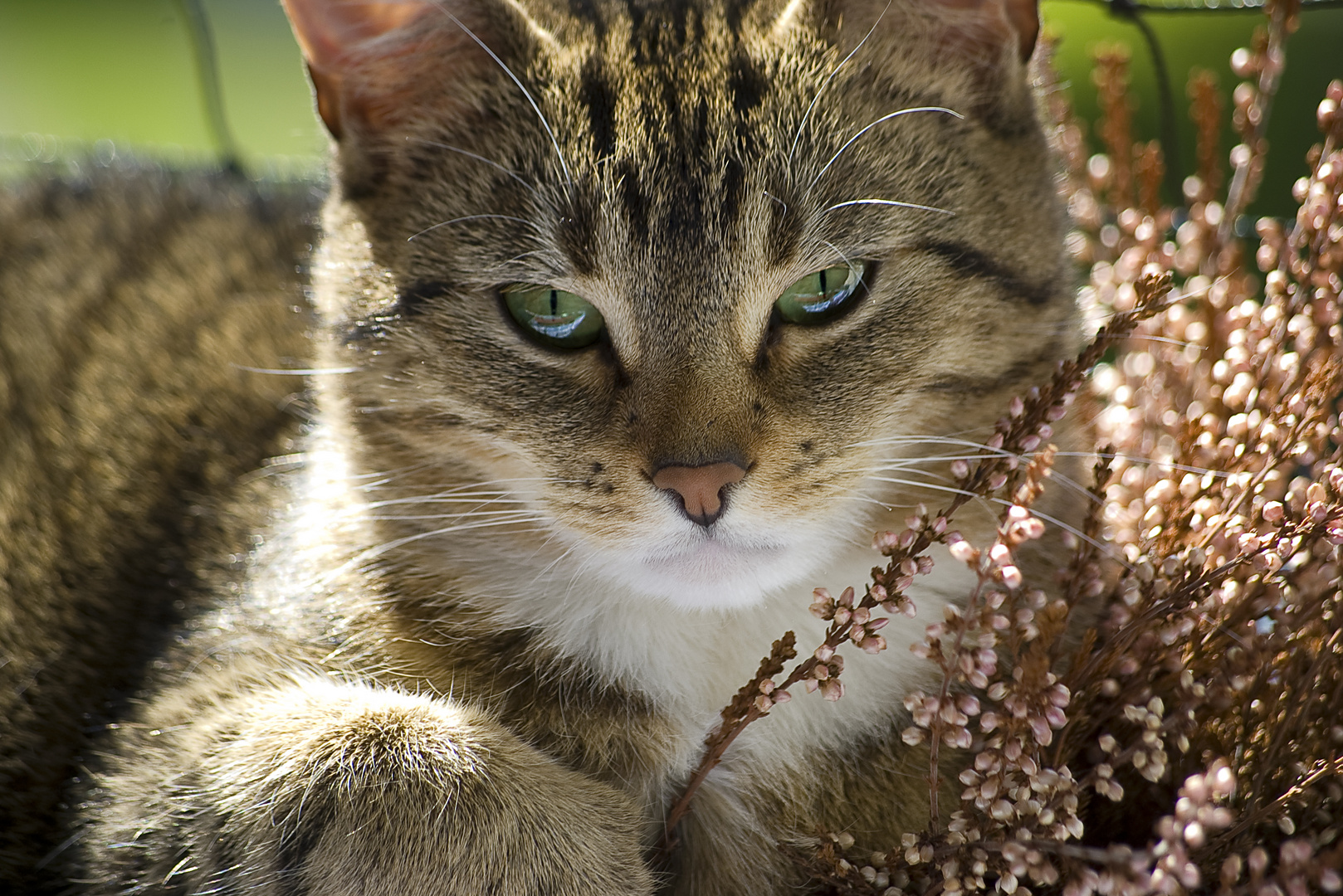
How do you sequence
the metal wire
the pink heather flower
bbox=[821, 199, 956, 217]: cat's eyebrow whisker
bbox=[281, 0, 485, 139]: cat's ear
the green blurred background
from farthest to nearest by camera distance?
the green blurred background, the metal wire, bbox=[281, 0, 485, 139]: cat's ear, bbox=[821, 199, 956, 217]: cat's eyebrow whisker, the pink heather flower

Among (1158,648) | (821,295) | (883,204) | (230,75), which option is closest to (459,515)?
(821,295)

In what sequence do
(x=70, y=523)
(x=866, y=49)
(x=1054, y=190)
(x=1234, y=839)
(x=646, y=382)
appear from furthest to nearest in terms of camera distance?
(x=70, y=523), (x=1054, y=190), (x=866, y=49), (x=646, y=382), (x=1234, y=839)

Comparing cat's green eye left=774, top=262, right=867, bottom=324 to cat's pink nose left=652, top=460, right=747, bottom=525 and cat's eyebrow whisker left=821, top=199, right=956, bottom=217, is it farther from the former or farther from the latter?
cat's pink nose left=652, top=460, right=747, bottom=525

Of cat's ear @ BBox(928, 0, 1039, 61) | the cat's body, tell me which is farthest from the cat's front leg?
cat's ear @ BBox(928, 0, 1039, 61)

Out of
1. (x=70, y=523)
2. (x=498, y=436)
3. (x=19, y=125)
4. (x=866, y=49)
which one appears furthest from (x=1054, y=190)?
(x=19, y=125)

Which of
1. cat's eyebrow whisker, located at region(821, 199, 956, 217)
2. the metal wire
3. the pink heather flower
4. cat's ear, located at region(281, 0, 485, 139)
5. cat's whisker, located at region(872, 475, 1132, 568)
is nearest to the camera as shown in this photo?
the pink heather flower

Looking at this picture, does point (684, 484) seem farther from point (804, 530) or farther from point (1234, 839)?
point (1234, 839)

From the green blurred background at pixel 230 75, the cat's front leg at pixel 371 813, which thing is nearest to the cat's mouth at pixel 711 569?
the cat's front leg at pixel 371 813
